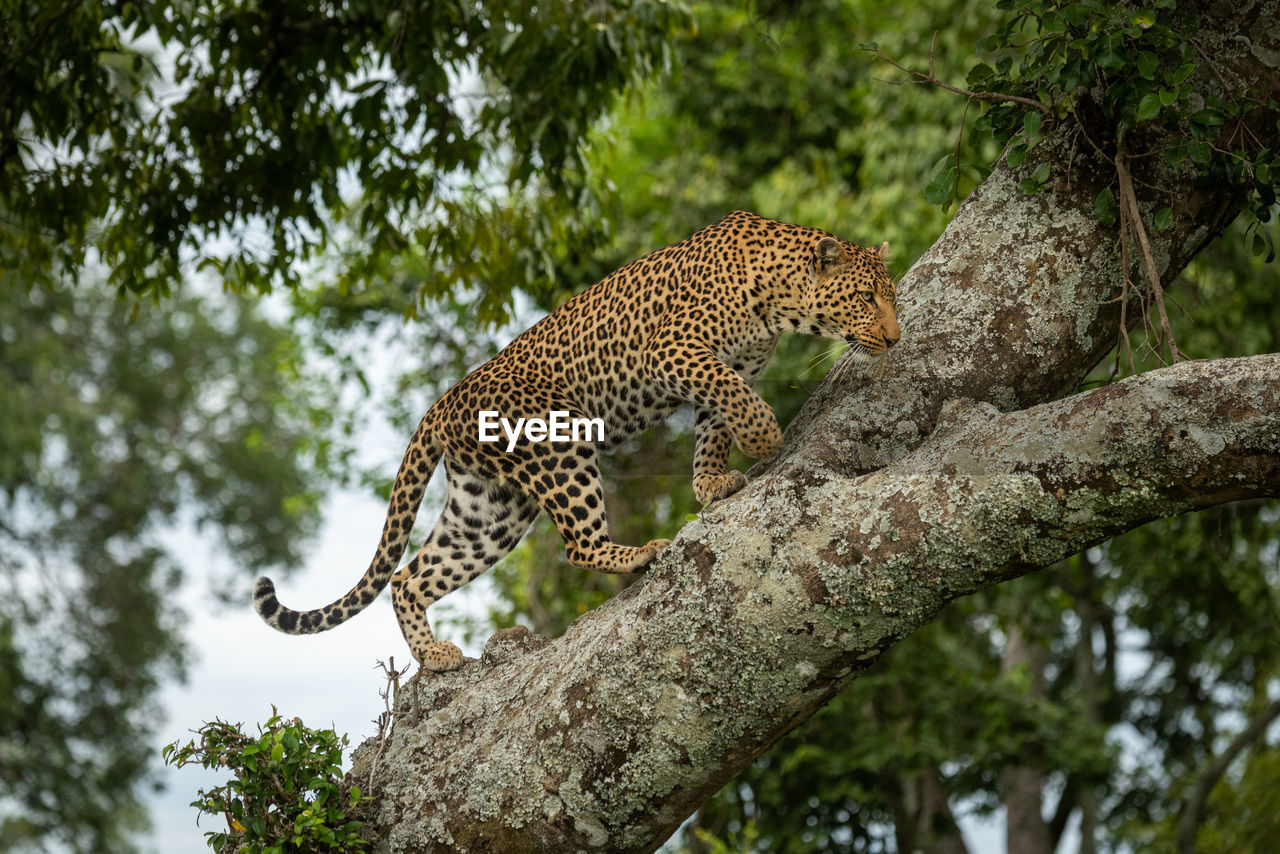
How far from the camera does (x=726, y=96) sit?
14.5 m

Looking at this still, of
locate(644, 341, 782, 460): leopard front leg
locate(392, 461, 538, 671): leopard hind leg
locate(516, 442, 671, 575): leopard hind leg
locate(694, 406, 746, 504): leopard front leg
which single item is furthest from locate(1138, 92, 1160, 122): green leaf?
locate(392, 461, 538, 671): leopard hind leg

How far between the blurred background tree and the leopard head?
64cm

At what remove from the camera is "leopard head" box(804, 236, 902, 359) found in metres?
4.74

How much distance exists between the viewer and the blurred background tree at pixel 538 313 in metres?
7.62

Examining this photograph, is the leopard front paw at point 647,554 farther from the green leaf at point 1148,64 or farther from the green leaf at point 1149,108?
the green leaf at point 1148,64

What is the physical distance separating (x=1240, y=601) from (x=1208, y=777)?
167 cm

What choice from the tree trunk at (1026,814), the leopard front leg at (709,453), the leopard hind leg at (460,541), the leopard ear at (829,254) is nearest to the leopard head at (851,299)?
the leopard ear at (829,254)

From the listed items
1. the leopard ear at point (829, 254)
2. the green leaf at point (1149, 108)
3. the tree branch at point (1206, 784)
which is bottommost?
the tree branch at point (1206, 784)

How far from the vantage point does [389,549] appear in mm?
5469

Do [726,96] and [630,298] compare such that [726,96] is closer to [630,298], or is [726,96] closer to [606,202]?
[606,202]

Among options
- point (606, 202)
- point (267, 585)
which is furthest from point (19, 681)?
point (267, 585)

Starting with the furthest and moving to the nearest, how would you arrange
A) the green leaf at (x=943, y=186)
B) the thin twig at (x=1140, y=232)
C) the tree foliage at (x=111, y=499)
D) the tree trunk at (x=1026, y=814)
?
the tree foliage at (x=111, y=499) < the tree trunk at (x=1026, y=814) < the green leaf at (x=943, y=186) < the thin twig at (x=1140, y=232)

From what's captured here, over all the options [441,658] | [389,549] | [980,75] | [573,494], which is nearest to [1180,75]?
[980,75]

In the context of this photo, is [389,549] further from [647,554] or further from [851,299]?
Answer: [851,299]
